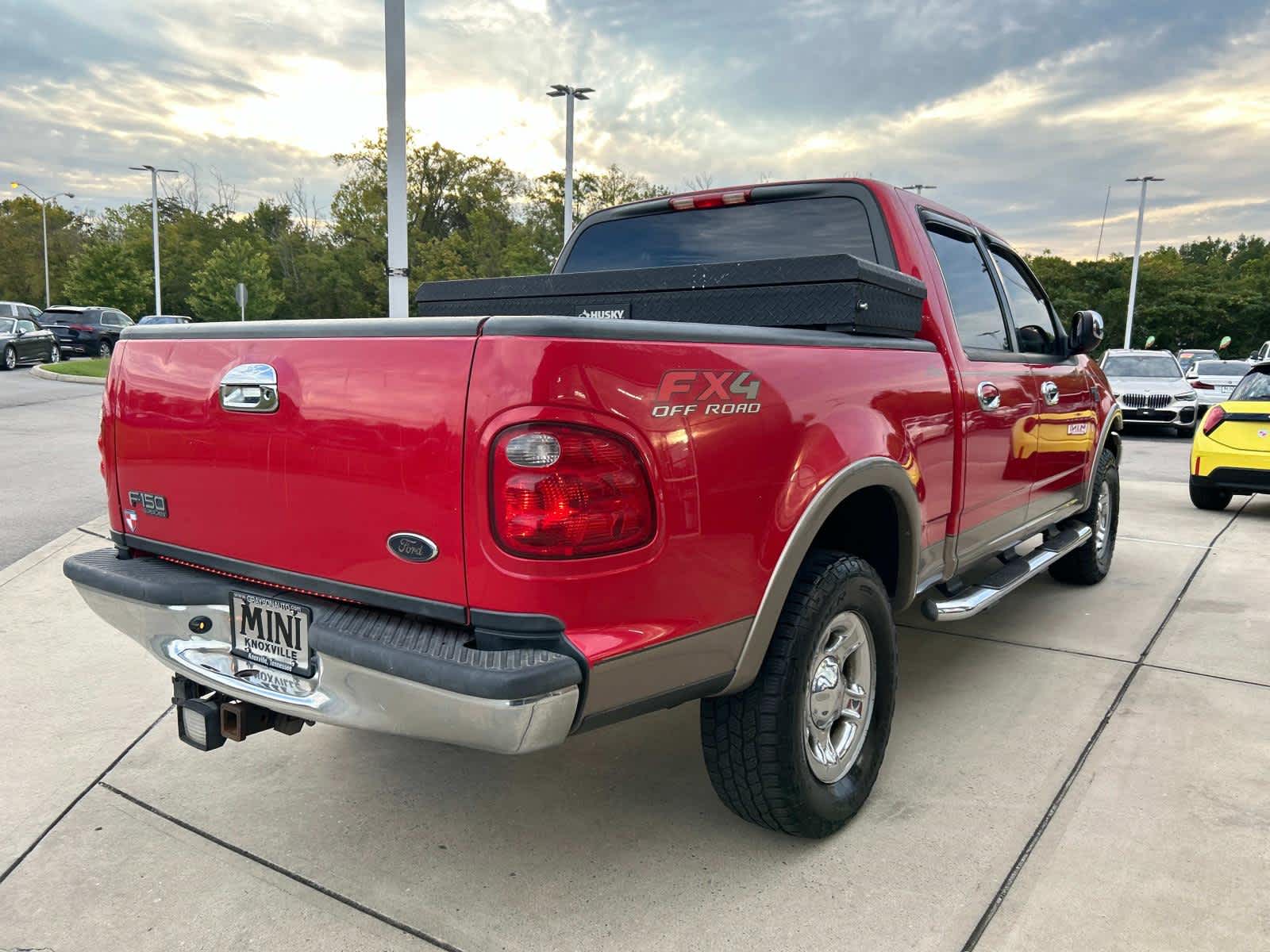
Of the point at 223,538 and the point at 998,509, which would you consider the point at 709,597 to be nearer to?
the point at 223,538

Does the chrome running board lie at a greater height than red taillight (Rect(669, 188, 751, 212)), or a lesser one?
lesser

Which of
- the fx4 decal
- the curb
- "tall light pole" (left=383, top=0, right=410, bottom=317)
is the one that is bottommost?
the curb

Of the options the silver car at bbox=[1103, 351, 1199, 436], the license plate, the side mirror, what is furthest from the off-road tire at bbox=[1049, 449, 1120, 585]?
the silver car at bbox=[1103, 351, 1199, 436]

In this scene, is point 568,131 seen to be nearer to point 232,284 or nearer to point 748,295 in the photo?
point 748,295

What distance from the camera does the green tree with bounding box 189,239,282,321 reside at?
4662 centimetres

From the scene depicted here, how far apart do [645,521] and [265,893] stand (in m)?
1.53

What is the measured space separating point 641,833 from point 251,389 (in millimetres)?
1708

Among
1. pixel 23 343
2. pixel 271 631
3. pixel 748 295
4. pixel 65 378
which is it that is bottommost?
pixel 65 378

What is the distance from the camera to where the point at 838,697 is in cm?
285

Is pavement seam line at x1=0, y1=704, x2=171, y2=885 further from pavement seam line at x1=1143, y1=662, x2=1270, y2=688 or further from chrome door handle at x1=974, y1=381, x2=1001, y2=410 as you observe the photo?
pavement seam line at x1=1143, y1=662, x2=1270, y2=688

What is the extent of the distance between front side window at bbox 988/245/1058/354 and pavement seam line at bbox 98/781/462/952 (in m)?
3.50

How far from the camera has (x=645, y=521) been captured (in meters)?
2.08

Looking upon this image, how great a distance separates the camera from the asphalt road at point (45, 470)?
6762 millimetres

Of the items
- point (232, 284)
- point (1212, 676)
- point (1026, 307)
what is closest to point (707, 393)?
point (1026, 307)
